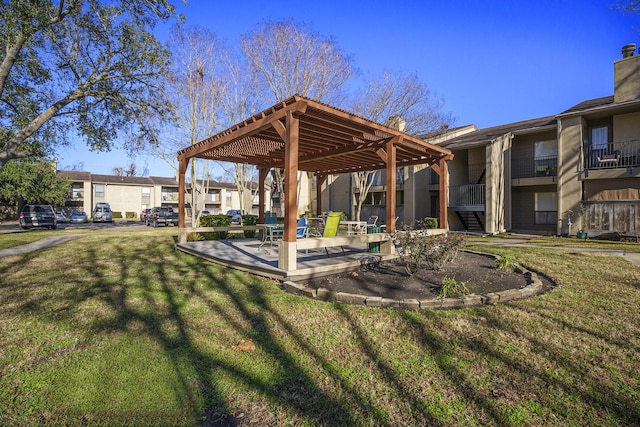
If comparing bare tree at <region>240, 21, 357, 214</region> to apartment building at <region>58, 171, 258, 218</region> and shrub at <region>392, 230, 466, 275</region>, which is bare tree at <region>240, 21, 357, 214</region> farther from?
apartment building at <region>58, 171, 258, 218</region>

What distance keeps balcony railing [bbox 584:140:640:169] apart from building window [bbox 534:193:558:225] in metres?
2.34

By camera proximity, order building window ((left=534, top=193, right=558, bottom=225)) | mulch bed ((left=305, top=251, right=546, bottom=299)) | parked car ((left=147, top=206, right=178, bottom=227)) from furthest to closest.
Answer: parked car ((left=147, top=206, right=178, bottom=227)), building window ((left=534, top=193, right=558, bottom=225)), mulch bed ((left=305, top=251, right=546, bottom=299))

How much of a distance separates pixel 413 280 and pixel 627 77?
15.5m

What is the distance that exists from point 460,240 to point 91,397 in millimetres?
6147

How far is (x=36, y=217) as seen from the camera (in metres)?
20.3

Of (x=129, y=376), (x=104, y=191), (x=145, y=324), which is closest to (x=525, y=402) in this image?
(x=129, y=376)

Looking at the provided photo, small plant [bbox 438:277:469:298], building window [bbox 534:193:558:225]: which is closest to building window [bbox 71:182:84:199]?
small plant [bbox 438:277:469:298]

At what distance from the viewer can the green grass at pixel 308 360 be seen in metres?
2.27

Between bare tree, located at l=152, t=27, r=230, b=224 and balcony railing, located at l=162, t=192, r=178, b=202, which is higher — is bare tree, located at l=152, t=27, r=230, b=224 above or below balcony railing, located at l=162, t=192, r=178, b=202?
above

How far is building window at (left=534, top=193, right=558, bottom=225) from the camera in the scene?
16009mm

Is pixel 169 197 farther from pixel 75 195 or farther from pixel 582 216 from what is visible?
pixel 582 216

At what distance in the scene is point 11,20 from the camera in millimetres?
8523

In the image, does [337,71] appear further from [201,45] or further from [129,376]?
[129,376]

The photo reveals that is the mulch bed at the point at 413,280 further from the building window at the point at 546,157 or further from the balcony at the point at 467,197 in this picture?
the building window at the point at 546,157
